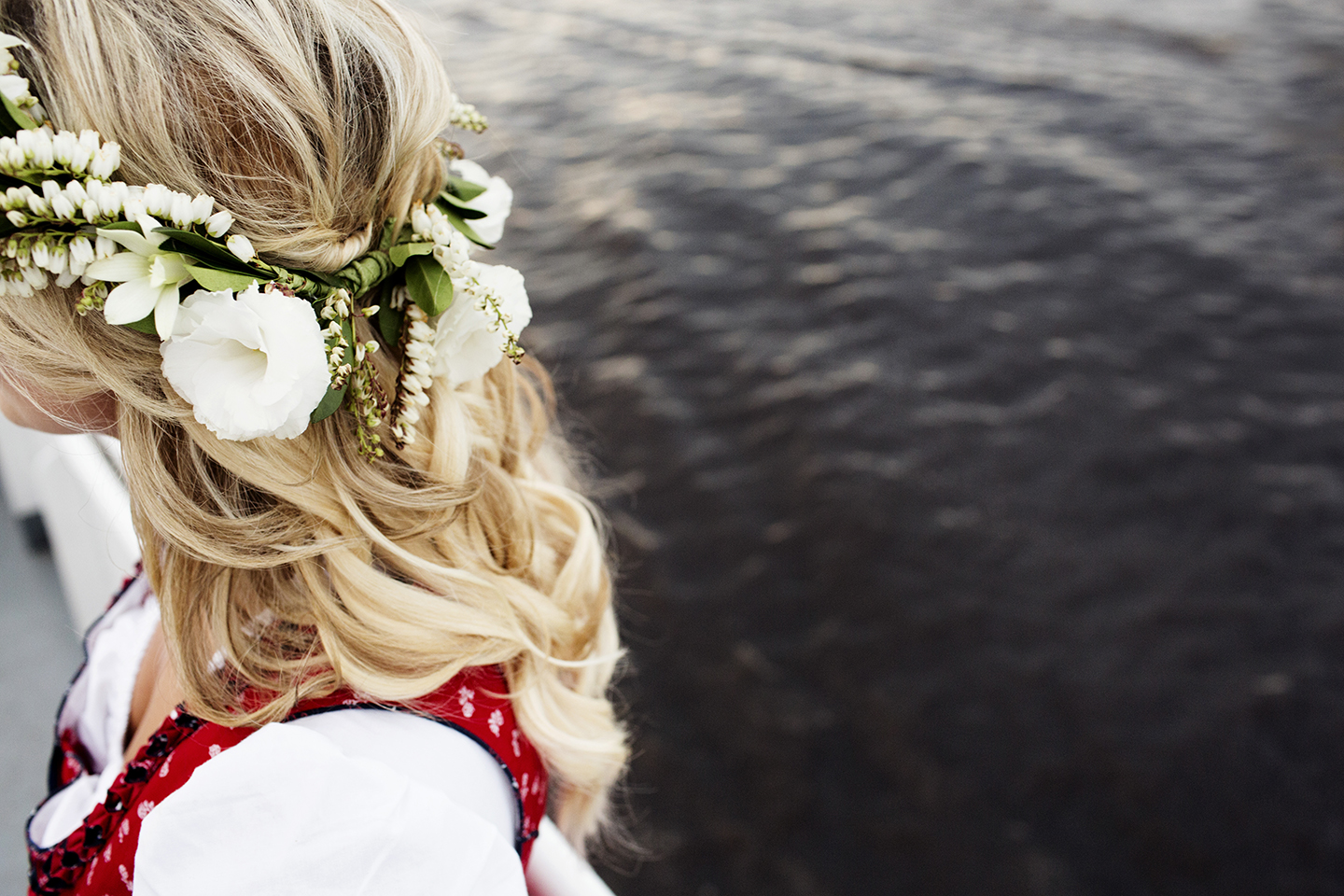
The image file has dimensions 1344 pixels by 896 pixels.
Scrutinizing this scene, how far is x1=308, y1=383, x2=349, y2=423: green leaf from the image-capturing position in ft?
2.55

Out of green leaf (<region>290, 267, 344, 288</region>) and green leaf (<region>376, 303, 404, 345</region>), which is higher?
green leaf (<region>290, 267, 344, 288</region>)

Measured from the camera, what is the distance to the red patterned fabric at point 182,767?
0.85m

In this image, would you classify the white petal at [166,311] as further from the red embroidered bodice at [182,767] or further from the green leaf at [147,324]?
the red embroidered bodice at [182,767]

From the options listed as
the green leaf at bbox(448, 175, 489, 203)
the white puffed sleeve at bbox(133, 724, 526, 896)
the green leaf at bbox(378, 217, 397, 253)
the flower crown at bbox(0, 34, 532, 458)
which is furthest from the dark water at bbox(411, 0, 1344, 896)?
the white puffed sleeve at bbox(133, 724, 526, 896)

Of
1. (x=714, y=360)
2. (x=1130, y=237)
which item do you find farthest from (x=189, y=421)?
(x=1130, y=237)

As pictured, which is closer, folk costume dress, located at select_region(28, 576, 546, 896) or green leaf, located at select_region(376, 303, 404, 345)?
folk costume dress, located at select_region(28, 576, 546, 896)

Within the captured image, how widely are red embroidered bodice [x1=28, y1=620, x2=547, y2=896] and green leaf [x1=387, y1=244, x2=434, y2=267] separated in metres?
0.43

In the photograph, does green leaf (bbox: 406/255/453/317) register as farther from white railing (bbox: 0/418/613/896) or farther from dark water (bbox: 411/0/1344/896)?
dark water (bbox: 411/0/1344/896)

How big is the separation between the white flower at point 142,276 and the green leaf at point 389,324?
0.67ft

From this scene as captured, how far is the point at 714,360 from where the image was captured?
4555mm

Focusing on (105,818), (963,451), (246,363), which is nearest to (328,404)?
(246,363)

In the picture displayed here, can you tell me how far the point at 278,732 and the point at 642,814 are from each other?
262 cm

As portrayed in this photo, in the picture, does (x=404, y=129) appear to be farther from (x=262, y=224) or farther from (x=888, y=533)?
(x=888, y=533)

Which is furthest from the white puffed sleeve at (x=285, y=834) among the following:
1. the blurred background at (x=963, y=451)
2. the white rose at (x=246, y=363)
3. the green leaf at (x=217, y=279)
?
the blurred background at (x=963, y=451)
